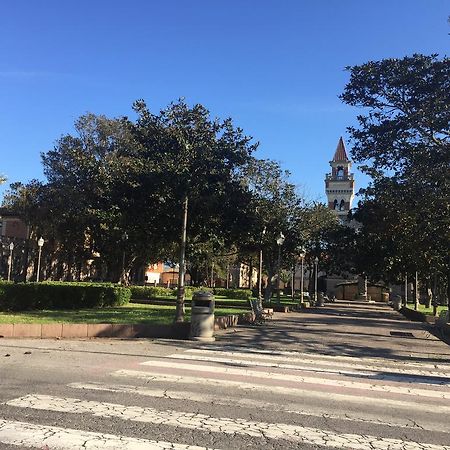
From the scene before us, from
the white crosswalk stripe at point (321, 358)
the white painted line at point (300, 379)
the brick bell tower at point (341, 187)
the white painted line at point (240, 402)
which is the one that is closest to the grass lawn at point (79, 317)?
the white crosswalk stripe at point (321, 358)

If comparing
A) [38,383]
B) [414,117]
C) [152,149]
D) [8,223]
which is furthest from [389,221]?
[8,223]

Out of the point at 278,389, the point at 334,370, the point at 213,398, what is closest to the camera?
the point at 213,398

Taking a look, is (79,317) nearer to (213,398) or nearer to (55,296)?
(55,296)

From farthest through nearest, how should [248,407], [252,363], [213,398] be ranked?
[252,363]
[213,398]
[248,407]

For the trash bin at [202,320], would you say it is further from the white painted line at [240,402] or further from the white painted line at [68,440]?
the white painted line at [68,440]

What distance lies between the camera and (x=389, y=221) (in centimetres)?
2461

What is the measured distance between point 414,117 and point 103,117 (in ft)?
95.7

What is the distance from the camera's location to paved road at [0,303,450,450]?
539 centimetres

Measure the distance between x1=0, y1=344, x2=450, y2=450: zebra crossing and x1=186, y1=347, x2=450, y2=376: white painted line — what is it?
1.56ft

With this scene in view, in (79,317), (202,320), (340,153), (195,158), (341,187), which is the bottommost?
(79,317)

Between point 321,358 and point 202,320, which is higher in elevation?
point 202,320

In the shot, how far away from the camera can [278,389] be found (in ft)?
26.5

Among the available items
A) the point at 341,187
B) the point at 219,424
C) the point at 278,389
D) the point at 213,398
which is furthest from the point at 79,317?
the point at 341,187

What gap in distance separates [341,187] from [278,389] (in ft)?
347
